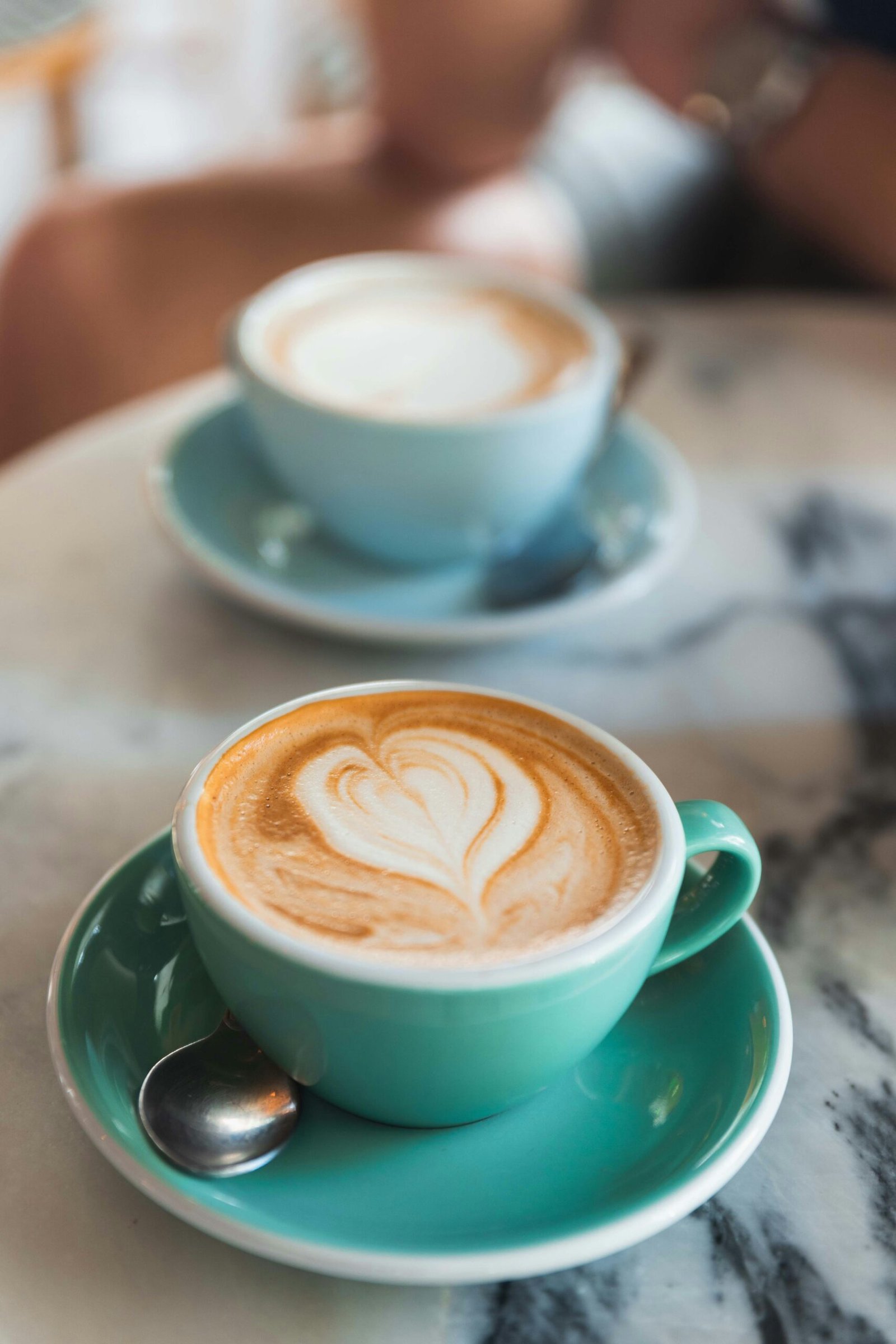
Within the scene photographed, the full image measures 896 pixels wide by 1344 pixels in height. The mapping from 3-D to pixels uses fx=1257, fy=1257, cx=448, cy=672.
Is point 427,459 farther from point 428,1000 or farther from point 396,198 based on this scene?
point 396,198

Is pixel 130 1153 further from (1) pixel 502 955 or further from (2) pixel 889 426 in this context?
(2) pixel 889 426

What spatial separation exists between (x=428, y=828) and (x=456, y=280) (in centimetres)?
50

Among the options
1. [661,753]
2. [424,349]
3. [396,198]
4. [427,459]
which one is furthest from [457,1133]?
[396,198]

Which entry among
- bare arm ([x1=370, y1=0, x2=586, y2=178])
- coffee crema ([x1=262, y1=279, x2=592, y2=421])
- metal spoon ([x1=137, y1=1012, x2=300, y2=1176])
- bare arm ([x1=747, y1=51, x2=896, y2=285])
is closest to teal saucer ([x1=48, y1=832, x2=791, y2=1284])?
metal spoon ([x1=137, y1=1012, x2=300, y2=1176])

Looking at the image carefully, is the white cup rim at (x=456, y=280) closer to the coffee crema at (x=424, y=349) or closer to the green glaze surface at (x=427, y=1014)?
the coffee crema at (x=424, y=349)

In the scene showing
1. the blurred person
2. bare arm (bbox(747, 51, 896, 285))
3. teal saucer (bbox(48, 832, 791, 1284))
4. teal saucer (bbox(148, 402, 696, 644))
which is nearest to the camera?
teal saucer (bbox(48, 832, 791, 1284))

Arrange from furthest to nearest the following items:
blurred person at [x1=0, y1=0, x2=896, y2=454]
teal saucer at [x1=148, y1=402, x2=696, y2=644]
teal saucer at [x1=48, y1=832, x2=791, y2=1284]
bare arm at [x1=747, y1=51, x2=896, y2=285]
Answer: blurred person at [x1=0, y1=0, x2=896, y2=454] → bare arm at [x1=747, y1=51, x2=896, y2=285] → teal saucer at [x1=148, y1=402, x2=696, y2=644] → teal saucer at [x1=48, y1=832, x2=791, y2=1284]

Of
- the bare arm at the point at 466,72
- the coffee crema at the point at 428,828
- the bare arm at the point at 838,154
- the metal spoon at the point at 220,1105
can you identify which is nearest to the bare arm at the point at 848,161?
the bare arm at the point at 838,154

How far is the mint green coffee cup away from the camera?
0.33 metres

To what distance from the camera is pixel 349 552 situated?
708 millimetres

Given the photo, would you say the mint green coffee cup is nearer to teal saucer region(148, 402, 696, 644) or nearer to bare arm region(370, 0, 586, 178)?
teal saucer region(148, 402, 696, 644)

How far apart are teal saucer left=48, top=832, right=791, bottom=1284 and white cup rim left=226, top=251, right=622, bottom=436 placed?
27 cm

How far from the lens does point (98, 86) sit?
108 inches

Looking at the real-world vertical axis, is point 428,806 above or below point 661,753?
above
